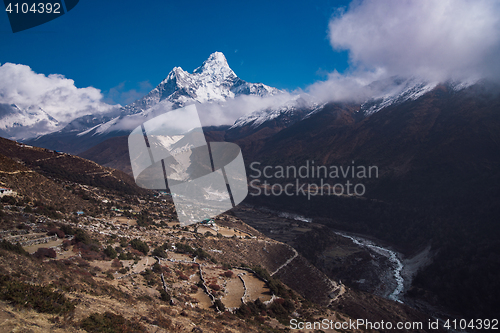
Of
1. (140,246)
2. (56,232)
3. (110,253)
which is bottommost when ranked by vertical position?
(140,246)

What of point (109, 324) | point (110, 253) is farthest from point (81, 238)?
point (109, 324)

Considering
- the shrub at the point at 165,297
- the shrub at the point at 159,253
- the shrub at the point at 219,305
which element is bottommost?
the shrub at the point at 219,305

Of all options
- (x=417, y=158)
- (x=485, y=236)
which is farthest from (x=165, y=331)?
(x=417, y=158)

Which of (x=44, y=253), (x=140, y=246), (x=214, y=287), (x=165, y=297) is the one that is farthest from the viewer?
(x=140, y=246)

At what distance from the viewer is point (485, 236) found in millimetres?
40531

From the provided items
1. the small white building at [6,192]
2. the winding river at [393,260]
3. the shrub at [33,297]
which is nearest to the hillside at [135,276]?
the shrub at [33,297]

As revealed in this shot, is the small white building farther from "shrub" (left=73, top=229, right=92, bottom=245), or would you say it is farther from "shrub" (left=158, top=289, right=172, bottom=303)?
"shrub" (left=158, top=289, right=172, bottom=303)

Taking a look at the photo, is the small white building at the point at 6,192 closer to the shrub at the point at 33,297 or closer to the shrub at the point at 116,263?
the shrub at the point at 116,263

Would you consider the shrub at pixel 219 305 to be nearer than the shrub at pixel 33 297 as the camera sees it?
No

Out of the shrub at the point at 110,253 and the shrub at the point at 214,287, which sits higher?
the shrub at the point at 110,253

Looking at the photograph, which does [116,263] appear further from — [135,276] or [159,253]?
[159,253]

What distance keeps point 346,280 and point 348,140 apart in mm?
82286

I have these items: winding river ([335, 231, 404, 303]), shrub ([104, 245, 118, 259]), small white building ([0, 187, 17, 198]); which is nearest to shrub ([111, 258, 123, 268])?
shrub ([104, 245, 118, 259])

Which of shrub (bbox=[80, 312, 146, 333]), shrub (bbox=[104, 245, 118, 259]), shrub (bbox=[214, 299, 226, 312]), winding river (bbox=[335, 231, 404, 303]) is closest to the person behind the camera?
shrub (bbox=[80, 312, 146, 333])
